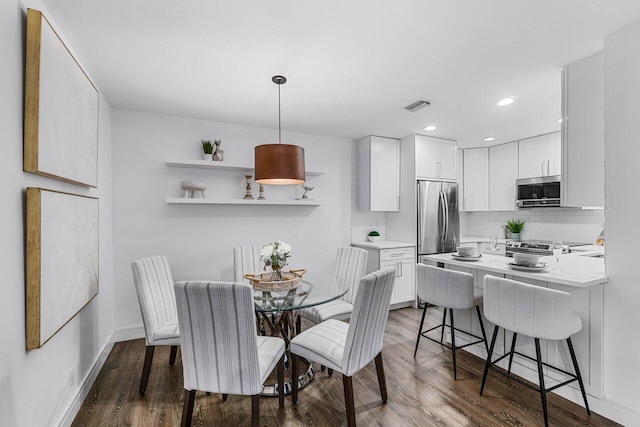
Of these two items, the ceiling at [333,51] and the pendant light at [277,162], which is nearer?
the ceiling at [333,51]

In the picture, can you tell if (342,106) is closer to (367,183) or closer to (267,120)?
(267,120)

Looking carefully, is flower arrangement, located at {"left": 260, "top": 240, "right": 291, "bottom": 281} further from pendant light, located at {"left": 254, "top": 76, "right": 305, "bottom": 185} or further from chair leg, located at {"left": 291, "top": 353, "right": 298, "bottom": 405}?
chair leg, located at {"left": 291, "top": 353, "right": 298, "bottom": 405}

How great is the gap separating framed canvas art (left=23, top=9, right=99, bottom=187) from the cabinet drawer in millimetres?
3248

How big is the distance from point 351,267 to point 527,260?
4.92 feet

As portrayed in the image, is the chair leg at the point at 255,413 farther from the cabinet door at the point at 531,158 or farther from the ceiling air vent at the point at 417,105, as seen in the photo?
the cabinet door at the point at 531,158

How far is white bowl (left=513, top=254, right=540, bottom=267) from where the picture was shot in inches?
92.0

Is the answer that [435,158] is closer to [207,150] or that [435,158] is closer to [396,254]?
[396,254]

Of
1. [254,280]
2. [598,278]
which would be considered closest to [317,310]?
[254,280]

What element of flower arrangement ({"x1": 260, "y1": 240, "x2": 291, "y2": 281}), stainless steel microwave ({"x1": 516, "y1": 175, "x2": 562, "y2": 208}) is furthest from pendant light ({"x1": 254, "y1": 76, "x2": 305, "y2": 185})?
stainless steel microwave ({"x1": 516, "y1": 175, "x2": 562, "y2": 208})

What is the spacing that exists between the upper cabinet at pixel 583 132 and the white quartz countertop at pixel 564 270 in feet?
1.61

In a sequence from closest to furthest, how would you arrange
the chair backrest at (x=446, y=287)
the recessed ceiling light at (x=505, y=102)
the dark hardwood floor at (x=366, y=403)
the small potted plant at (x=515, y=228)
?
the dark hardwood floor at (x=366, y=403)
the chair backrest at (x=446, y=287)
the recessed ceiling light at (x=505, y=102)
the small potted plant at (x=515, y=228)

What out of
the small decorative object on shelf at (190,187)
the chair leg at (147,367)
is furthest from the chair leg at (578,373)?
the small decorative object on shelf at (190,187)

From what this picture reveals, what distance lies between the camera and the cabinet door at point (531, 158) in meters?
4.41

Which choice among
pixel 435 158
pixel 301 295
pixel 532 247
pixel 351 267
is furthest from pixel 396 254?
pixel 301 295
